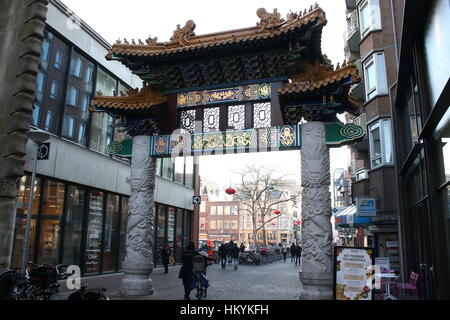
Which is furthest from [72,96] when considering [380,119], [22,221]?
[380,119]

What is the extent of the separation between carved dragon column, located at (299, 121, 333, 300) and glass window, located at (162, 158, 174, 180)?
14857 millimetres

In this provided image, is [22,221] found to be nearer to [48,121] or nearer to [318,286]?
[48,121]

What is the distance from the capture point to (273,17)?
12281mm

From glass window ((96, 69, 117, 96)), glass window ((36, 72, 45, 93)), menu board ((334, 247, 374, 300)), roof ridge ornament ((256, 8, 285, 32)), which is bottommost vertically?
menu board ((334, 247, 374, 300))

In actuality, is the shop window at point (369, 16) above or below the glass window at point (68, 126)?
above

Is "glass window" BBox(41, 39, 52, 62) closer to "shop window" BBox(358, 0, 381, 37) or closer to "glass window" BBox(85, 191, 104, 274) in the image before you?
"glass window" BBox(85, 191, 104, 274)

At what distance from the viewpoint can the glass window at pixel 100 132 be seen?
1814cm

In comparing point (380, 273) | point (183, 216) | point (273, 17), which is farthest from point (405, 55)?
point (183, 216)

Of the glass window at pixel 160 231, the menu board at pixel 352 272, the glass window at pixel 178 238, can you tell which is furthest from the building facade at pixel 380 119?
the glass window at pixel 178 238

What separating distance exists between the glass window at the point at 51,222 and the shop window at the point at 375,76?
1468 centimetres

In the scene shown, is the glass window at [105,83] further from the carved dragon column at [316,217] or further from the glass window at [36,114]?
the carved dragon column at [316,217]

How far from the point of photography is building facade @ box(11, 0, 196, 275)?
1463 centimetres

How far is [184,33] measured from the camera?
44.3 ft

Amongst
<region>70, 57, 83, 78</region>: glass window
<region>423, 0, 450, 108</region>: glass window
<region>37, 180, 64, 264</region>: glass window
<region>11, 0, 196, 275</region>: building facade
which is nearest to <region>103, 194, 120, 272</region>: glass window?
<region>11, 0, 196, 275</region>: building facade
